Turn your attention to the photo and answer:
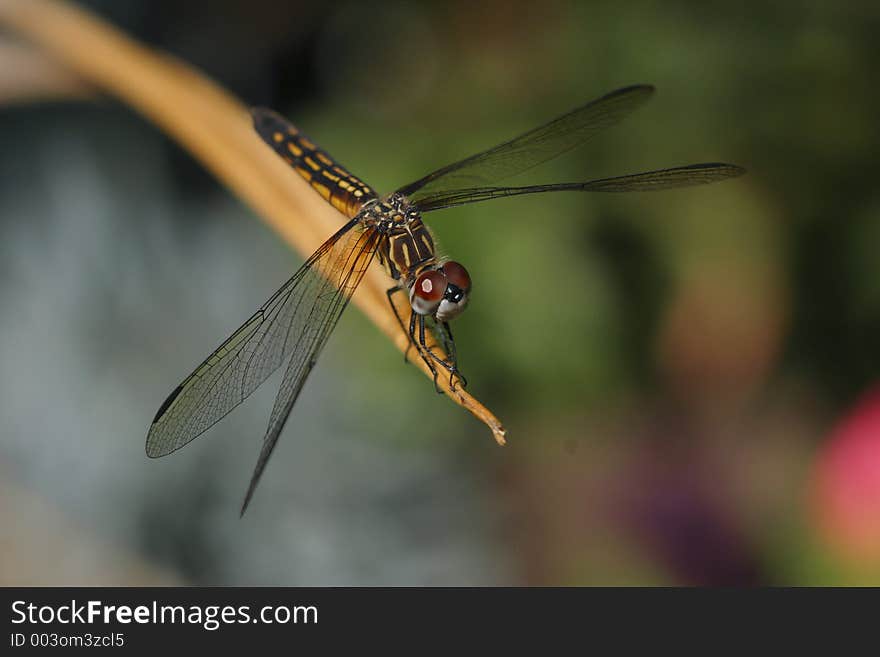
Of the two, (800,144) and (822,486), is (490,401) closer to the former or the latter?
(822,486)

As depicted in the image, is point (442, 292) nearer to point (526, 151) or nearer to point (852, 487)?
point (526, 151)

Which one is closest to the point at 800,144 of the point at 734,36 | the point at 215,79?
the point at 734,36

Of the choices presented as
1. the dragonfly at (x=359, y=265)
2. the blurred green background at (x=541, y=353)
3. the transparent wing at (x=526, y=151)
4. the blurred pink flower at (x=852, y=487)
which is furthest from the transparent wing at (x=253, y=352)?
the blurred pink flower at (x=852, y=487)

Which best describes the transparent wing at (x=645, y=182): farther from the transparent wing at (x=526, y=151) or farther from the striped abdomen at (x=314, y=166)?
the striped abdomen at (x=314, y=166)

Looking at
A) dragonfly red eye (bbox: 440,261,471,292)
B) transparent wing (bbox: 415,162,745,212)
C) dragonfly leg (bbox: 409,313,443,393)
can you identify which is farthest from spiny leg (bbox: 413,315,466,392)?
transparent wing (bbox: 415,162,745,212)

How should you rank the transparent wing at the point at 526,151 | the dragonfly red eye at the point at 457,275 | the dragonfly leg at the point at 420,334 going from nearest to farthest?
the dragonfly leg at the point at 420,334 → the dragonfly red eye at the point at 457,275 → the transparent wing at the point at 526,151

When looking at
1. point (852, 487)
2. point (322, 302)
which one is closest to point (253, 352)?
point (322, 302)

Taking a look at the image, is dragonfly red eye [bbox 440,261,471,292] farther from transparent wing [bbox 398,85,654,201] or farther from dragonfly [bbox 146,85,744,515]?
transparent wing [bbox 398,85,654,201]
